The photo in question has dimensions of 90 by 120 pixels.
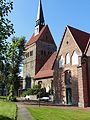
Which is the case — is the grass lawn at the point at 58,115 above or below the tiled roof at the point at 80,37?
below

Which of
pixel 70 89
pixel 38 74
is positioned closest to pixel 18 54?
pixel 38 74

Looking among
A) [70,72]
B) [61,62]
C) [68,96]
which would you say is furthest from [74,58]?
[68,96]

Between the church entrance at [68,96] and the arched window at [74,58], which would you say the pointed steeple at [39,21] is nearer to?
the arched window at [74,58]

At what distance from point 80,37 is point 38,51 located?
78.2ft

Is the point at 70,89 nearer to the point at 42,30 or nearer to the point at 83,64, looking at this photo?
the point at 83,64

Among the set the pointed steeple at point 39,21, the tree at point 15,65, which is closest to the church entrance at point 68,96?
the tree at point 15,65

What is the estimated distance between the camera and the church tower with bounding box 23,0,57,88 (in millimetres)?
59312

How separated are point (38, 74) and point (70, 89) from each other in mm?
19786

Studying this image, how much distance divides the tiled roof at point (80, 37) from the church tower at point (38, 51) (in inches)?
853

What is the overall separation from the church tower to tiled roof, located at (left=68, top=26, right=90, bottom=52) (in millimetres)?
21660

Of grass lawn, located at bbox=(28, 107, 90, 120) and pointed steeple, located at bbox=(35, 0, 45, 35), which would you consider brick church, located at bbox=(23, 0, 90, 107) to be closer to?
grass lawn, located at bbox=(28, 107, 90, 120)

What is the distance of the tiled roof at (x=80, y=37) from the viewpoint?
3565 centimetres

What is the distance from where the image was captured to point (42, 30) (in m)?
64.1

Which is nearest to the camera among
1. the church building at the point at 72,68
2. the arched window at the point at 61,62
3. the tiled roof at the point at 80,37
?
the church building at the point at 72,68
